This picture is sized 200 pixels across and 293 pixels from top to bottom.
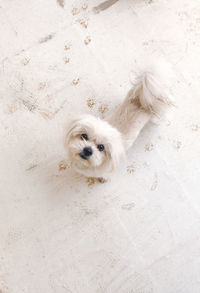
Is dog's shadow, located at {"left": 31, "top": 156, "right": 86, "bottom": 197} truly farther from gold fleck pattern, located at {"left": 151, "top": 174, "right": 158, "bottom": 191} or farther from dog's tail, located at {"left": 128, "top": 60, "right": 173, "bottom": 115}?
dog's tail, located at {"left": 128, "top": 60, "right": 173, "bottom": 115}

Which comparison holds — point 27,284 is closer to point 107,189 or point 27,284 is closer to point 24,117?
point 107,189

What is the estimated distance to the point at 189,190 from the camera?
1.88 meters

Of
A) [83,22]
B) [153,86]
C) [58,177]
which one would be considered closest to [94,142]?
[153,86]

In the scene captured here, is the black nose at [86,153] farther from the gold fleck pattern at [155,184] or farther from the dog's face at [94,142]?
the gold fleck pattern at [155,184]

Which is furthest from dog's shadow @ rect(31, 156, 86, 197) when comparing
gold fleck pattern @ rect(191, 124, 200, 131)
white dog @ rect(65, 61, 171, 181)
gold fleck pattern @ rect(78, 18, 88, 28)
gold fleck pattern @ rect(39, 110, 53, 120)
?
gold fleck pattern @ rect(78, 18, 88, 28)

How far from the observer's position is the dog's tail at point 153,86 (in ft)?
5.08

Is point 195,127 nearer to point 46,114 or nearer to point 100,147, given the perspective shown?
point 100,147

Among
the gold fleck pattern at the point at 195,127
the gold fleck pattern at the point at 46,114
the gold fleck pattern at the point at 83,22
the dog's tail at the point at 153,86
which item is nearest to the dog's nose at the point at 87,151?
the dog's tail at the point at 153,86

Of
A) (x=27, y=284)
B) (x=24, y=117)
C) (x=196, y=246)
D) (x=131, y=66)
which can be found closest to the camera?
(x=27, y=284)

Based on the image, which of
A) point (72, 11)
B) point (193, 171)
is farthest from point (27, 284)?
point (72, 11)

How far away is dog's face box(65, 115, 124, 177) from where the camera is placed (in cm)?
138

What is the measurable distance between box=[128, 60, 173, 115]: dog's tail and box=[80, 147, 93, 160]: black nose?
43cm

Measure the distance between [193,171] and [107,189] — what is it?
21.7 inches

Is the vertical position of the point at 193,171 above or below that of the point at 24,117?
below
